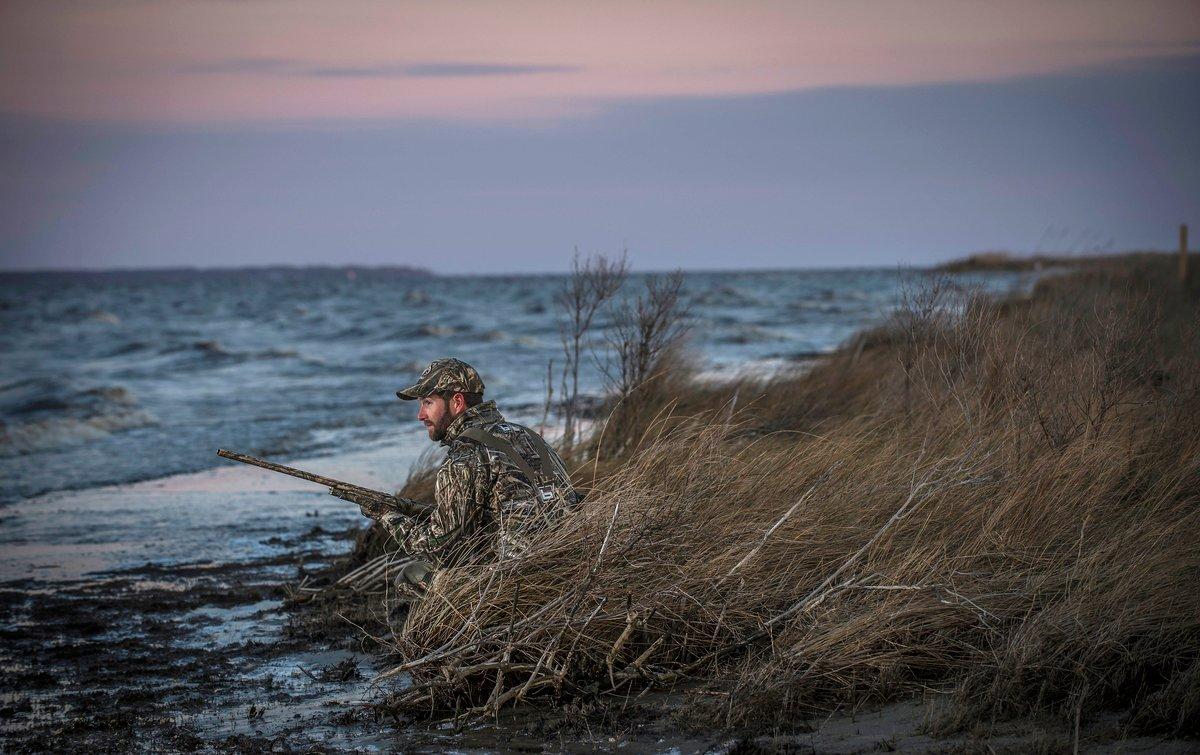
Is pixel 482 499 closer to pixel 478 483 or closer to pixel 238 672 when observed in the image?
pixel 478 483

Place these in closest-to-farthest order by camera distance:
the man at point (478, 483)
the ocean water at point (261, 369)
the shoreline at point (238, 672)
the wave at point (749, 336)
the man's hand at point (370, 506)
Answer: the shoreline at point (238, 672) → the man at point (478, 483) → the man's hand at point (370, 506) → the ocean water at point (261, 369) → the wave at point (749, 336)

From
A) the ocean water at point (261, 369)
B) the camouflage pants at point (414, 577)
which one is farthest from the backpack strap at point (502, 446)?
the ocean water at point (261, 369)

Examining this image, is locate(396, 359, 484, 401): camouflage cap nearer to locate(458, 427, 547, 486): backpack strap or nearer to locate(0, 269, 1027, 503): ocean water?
locate(458, 427, 547, 486): backpack strap

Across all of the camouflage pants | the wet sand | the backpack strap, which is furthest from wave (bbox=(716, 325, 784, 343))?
the backpack strap

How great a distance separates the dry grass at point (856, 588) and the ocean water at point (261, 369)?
2.87 meters

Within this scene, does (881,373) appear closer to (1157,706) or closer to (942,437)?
(942,437)

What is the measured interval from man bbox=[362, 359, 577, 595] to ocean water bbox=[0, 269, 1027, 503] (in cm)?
425

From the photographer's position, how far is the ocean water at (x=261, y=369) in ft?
43.9

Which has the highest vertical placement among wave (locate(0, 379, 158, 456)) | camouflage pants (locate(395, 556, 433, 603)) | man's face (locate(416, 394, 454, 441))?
man's face (locate(416, 394, 454, 441))

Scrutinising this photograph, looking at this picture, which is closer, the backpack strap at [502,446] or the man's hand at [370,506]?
the backpack strap at [502,446]

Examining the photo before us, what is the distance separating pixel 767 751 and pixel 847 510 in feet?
5.44

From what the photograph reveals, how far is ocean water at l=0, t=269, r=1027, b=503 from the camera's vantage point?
1337cm

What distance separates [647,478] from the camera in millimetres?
5285

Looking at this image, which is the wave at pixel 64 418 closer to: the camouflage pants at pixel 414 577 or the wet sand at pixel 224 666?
the wet sand at pixel 224 666
